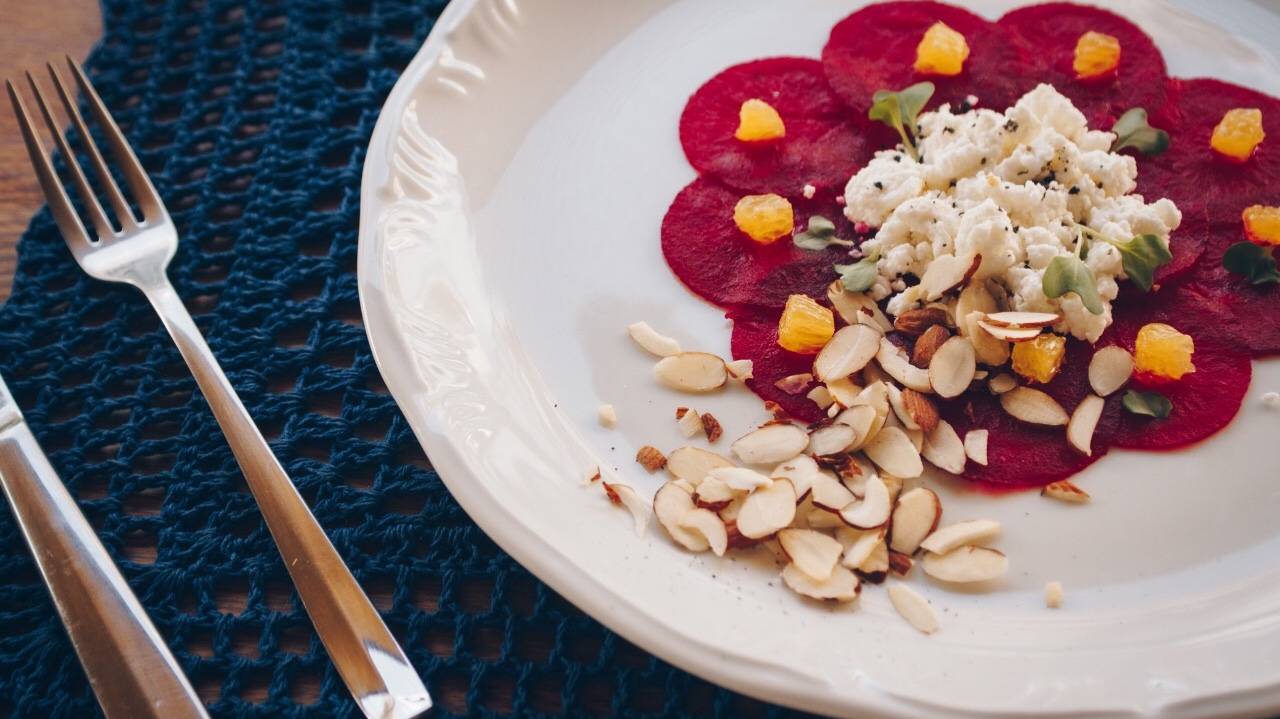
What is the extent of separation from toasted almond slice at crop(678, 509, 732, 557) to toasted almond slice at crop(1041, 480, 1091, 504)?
1.26 feet

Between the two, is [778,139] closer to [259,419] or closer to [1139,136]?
[1139,136]

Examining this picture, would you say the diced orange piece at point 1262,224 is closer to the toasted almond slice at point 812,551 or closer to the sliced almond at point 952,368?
the sliced almond at point 952,368

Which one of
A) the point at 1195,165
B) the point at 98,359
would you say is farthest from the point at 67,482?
the point at 1195,165

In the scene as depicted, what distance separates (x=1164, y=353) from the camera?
124 cm

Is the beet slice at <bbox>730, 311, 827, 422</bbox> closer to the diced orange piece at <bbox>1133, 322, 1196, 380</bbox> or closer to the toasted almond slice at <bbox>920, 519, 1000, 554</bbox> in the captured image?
the toasted almond slice at <bbox>920, 519, 1000, 554</bbox>

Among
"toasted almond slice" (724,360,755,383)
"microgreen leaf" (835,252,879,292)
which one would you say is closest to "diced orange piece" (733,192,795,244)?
"microgreen leaf" (835,252,879,292)

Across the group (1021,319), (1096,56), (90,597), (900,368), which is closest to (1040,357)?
(1021,319)

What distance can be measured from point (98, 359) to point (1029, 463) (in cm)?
125

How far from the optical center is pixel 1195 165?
1.46 metres

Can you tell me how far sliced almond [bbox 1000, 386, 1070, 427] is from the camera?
1222 mm

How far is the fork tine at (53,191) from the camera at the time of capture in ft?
4.97

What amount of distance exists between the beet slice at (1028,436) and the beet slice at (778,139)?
411 millimetres

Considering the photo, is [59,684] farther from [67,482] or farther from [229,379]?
[229,379]

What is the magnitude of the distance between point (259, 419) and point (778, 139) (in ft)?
2.82
